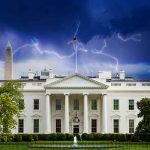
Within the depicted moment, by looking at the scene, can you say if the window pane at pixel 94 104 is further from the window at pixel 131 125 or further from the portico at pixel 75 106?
the window at pixel 131 125

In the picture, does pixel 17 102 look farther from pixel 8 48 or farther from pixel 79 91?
pixel 8 48

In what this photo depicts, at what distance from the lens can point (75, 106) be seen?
319 feet

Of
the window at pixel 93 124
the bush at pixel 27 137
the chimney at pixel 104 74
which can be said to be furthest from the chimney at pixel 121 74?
the bush at pixel 27 137

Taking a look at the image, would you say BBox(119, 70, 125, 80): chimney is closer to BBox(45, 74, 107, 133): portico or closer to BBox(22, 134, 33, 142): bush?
BBox(45, 74, 107, 133): portico

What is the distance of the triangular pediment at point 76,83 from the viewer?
310 feet

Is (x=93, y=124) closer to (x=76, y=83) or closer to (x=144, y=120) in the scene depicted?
(x=76, y=83)

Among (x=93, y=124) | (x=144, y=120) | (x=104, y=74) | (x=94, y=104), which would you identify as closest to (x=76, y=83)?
(x=94, y=104)

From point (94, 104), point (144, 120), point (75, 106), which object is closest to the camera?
point (144, 120)

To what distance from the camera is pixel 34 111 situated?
97125 millimetres

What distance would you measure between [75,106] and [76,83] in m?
4.28

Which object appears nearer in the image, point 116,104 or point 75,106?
point 75,106

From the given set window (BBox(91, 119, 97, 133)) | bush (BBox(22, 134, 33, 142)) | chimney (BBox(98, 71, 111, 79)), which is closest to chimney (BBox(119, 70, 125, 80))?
chimney (BBox(98, 71, 111, 79))

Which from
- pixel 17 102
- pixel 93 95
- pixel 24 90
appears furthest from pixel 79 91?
pixel 17 102

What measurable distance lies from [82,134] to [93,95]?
30.9ft
